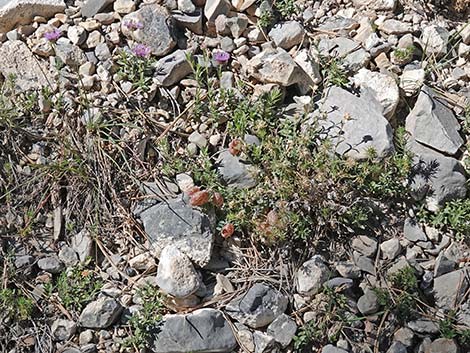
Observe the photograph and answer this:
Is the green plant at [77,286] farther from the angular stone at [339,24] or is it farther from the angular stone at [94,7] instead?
the angular stone at [339,24]

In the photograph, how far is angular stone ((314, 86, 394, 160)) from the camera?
3855 mm

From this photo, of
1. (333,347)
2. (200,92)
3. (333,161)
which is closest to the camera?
(333,347)

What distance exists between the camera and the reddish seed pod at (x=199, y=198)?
12.2 feet

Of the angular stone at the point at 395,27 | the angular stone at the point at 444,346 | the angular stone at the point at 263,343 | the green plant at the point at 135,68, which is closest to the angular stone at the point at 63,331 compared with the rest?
the angular stone at the point at 263,343

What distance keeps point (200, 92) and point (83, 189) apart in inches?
32.2

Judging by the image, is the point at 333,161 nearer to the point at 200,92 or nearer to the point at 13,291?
the point at 200,92

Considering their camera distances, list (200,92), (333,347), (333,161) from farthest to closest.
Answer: (200,92) < (333,161) < (333,347)

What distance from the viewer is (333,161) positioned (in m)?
3.78

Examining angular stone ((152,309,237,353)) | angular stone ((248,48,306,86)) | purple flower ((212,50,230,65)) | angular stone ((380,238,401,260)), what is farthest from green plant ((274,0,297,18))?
angular stone ((152,309,237,353))

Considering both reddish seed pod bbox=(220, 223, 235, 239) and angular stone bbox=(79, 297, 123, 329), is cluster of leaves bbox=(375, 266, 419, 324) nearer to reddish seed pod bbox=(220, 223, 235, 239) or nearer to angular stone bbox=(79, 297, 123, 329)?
reddish seed pod bbox=(220, 223, 235, 239)

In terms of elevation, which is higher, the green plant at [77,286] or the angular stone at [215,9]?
the angular stone at [215,9]

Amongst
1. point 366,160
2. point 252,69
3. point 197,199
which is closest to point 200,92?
point 252,69

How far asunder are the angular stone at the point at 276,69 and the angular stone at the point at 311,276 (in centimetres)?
101

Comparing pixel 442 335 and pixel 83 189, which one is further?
pixel 83 189
